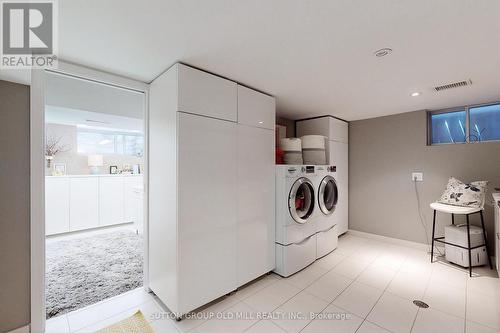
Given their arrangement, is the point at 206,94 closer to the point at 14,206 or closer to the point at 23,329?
the point at 14,206

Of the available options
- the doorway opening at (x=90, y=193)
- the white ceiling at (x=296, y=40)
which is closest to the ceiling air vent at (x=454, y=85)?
the white ceiling at (x=296, y=40)

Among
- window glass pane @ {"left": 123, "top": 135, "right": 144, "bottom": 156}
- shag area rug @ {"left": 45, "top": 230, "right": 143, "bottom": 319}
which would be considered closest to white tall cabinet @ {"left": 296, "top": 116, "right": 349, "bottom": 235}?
shag area rug @ {"left": 45, "top": 230, "right": 143, "bottom": 319}

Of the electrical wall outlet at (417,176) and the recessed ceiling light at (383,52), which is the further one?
the electrical wall outlet at (417,176)

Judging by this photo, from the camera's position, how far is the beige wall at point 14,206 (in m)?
1.63

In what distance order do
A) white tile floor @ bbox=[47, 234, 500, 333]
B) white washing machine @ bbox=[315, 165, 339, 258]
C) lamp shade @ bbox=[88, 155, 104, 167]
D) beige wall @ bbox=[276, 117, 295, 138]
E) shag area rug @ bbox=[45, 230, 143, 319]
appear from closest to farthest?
white tile floor @ bbox=[47, 234, 500, 333] → shag area rug @ bbox=[45, 230, 143, 319] → white washing machine @ bbox=[315, 165, 339, 258] → beige wall @ bbox=[276, 117, 295, 138] → lamp shade @ bbox=[88, 155, 104, 167]

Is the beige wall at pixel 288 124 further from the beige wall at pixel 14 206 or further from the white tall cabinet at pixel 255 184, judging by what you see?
the beige wall at pixel 14 206

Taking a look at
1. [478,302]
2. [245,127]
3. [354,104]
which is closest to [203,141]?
[245,127]

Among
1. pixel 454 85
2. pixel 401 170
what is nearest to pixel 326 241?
pixel 401 170

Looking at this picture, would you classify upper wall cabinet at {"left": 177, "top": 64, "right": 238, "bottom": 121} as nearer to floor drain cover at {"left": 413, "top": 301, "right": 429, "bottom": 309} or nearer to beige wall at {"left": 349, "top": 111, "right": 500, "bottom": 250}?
floor drain cover at {"left": 413, "top": 301, "right": 429, "bottom": 309}

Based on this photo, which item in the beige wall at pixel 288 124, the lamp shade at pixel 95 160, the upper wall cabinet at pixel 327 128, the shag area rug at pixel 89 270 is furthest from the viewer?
the lamp shade at pixel 95 160

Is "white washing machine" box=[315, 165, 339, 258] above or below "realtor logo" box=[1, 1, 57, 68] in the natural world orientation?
below

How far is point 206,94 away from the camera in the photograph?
2.02 metres

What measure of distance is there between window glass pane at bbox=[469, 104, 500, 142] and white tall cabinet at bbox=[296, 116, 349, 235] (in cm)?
173

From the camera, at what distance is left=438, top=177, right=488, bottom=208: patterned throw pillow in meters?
2.75
